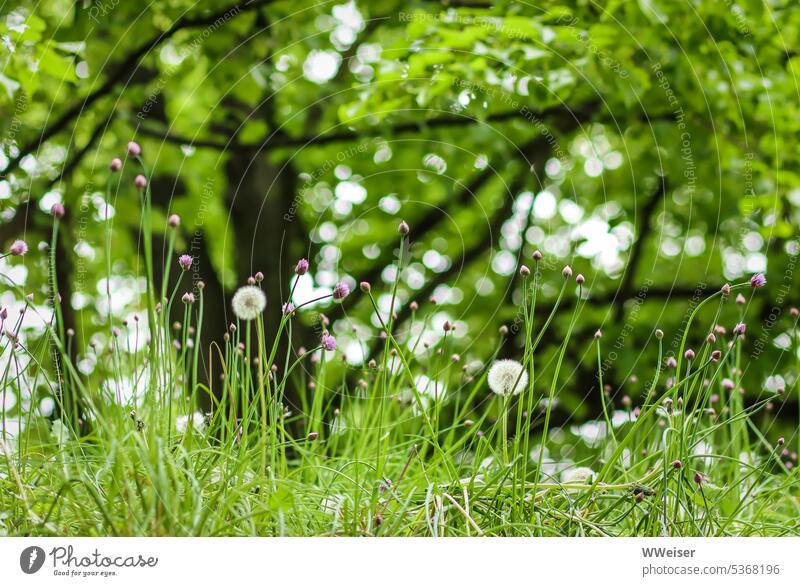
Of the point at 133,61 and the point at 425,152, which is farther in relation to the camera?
the point at 425,152

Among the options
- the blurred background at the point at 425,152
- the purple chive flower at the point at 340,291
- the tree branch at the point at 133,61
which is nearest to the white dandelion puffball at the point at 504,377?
the purple chive flower at the point at 340,291

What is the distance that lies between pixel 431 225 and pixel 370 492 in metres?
2.30

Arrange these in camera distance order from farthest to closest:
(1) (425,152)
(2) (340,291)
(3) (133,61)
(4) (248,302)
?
1. (1) (425,152)
2. (3) (133,61)
3. (4) (248,302)
4. (2) (340,291)

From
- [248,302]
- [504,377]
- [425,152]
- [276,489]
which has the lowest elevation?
[276,489]

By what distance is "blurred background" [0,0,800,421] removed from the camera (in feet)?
5.92

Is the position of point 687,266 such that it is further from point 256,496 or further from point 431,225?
point 256,496

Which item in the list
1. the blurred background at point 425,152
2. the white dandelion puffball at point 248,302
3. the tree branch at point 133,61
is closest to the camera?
the white dandelion puffball at point 248,302

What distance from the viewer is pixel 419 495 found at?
94cm

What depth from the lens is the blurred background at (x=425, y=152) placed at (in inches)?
71.1

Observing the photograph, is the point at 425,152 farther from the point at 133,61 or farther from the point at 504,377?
the point at 504,377

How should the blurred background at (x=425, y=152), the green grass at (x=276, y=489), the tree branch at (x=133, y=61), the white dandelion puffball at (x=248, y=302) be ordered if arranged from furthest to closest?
1. the tree branch at (x=133, y=61)
2. the blurred background at (x=425, y=152)
3. the white dandelion puffball at (x=248, y=302)
4. the green grass at (x=276, y=489)

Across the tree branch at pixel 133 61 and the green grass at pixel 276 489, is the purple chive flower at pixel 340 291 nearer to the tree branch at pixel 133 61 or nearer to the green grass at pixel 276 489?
the green grass at pixel 276 489

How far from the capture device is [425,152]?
2947 mm

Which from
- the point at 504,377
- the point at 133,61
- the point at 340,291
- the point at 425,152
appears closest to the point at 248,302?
the point at 340,291
